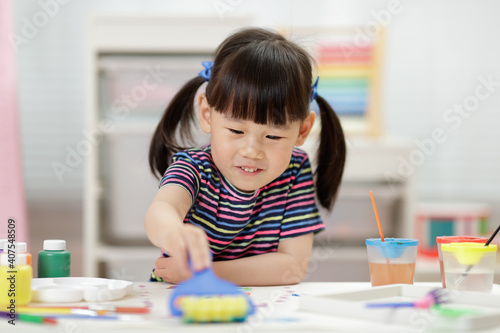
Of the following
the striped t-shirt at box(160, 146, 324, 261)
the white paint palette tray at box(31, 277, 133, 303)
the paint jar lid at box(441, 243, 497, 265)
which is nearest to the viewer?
the white paint palette tray at box(31, 277, 133, 303)

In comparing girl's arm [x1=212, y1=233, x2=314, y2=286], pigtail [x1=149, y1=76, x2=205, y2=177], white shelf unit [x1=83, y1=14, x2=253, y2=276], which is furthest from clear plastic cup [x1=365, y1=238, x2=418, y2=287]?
white shelf unit [x1=83, y1=14, x2=253, y2=276]

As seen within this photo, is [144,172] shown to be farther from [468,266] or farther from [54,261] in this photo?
[468,266]

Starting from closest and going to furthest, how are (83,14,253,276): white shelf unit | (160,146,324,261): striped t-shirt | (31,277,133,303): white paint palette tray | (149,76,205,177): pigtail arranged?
1. (31,277,133,303): white paint palette tray
2. (160,146,324,261): striped t-shirt
3. (149,76,205,177): pigtail
4. (83,14,253,276): white shelf unit

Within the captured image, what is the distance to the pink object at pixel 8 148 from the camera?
67.0 inches

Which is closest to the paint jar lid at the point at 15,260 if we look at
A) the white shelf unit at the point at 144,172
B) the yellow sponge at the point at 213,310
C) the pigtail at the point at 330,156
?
the yellow sponge at the point at 213,310

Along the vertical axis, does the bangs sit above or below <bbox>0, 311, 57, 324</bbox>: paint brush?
above

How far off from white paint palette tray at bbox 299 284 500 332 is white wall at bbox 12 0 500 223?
6.33 feet

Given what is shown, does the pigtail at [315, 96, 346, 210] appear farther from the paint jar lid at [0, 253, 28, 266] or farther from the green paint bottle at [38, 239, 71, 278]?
the paint jar lid at [0, 253, 28, 266]

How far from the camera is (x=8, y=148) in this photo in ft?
5.65

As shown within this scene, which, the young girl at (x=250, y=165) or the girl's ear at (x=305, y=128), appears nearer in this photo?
the young girl at (x=250, y=165)

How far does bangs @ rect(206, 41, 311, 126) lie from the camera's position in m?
1.03

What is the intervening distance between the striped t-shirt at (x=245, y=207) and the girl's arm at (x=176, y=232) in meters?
0.06

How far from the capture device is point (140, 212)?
2467 mm

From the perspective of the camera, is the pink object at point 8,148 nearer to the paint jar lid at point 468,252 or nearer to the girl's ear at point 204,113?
the girl's ear at point 204,113
